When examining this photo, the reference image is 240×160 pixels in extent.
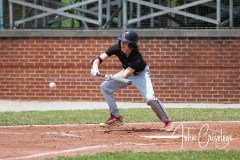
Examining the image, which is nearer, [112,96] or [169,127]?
[169,127]

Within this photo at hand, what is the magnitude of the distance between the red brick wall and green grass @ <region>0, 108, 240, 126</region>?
1.99 meters

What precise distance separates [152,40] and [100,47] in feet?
4.09

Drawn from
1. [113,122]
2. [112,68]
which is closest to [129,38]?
[113,122]

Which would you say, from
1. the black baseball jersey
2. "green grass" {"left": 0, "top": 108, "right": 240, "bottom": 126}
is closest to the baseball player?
the black baseball jersey

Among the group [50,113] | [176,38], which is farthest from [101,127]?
[176,38]

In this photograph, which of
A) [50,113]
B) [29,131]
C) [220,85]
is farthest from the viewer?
[220,85]

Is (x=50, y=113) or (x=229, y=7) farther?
(x=229, y=7)

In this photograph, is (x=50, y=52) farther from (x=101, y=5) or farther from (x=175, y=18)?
(x=175, y=18)

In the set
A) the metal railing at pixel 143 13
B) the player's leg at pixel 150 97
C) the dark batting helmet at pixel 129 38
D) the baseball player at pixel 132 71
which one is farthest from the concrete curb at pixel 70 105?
→ the dark batting helmet at pixel 129 38

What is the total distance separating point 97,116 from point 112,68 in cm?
387

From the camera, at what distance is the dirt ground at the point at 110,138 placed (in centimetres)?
1048

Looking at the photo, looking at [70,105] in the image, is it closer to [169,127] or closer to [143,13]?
[143,13]

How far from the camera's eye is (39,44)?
63.9ft

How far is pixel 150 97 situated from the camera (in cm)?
1286
